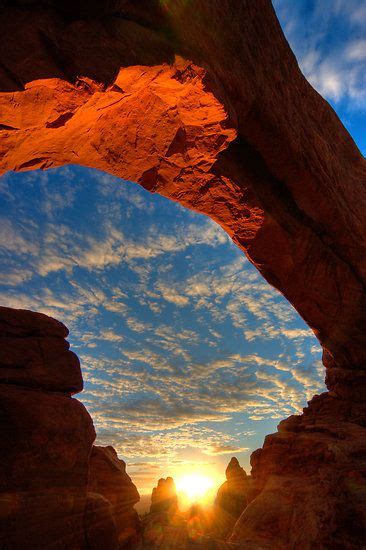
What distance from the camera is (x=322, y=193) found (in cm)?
1374

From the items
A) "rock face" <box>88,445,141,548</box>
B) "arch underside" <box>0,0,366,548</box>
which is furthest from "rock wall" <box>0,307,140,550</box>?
"rock face" <box>88,445,141,548</box>

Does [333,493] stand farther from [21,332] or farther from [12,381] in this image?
[21,332]

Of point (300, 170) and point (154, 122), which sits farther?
point (300, 170)

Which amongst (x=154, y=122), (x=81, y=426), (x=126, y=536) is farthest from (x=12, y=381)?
(x=126, y=536)

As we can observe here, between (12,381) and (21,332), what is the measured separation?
Answer: 218 cm

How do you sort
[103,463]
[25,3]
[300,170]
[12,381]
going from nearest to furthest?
1. [25,3]
2. [12,381]
3. [300,170]
4. [103,463]

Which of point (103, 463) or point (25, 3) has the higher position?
point (25, 3)

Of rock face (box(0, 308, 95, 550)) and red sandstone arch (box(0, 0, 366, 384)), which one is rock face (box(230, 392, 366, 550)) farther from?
rock face (box(0, 308, 95, 550))

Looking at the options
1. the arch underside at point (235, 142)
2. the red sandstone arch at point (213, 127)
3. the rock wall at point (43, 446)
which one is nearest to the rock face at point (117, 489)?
the rock wall at point (43, 446)

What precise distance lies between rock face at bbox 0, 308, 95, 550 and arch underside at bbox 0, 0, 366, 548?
6912 mm

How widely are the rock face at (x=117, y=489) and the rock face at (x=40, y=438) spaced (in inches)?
461

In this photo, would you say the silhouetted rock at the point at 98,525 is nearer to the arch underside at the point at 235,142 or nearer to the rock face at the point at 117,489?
the arch underside at the point at 235,142

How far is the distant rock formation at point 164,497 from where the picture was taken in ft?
170

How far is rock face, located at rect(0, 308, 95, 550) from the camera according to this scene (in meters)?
9.92
